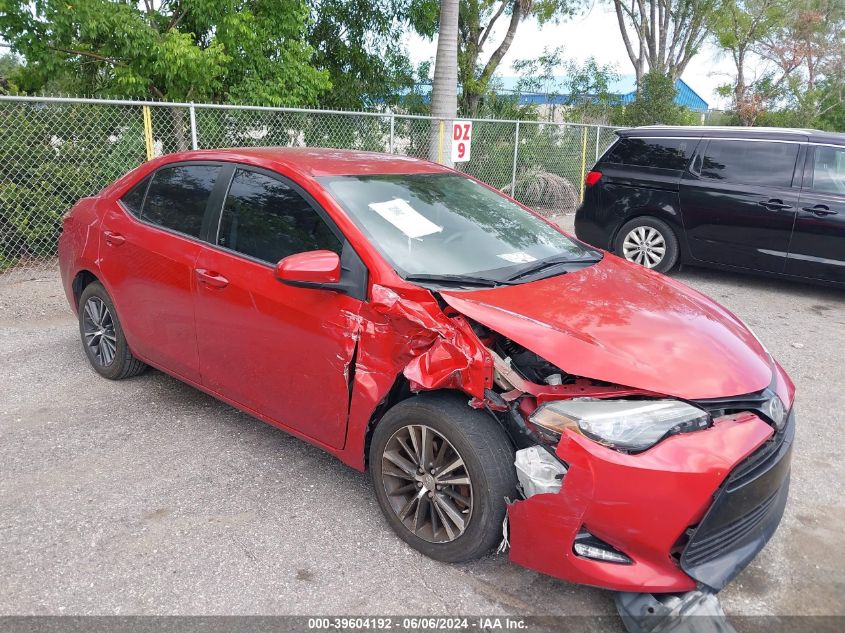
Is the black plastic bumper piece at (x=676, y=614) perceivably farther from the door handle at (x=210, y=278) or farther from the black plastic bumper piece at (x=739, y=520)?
the door handle at (x=210, y=278)

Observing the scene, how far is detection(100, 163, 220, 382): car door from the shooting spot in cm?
383

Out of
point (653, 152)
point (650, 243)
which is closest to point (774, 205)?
point (650, 243)

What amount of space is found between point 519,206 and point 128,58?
23.0 feet


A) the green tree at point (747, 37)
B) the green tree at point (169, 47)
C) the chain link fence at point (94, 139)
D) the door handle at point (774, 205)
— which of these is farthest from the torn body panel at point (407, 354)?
the green tree at point (747, 37)

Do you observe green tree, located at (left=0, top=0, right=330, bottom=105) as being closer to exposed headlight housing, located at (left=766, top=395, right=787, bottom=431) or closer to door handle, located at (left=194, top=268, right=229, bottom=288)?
door handle, located at (left=194, top=268, right=229, bottom=288)

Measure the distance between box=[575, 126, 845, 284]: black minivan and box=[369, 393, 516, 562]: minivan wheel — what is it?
229 inches

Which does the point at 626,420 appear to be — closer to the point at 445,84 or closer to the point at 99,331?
the point at 99,331

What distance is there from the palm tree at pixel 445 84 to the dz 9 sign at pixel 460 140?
3.31 feet

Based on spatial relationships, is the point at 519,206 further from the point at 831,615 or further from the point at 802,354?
the point at 802,354

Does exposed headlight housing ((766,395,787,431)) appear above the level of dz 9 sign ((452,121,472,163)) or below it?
below

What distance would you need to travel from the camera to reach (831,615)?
8.52 feet

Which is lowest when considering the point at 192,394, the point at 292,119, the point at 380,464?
the point at 192,394

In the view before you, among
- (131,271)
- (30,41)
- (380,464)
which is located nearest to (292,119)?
(30,41)

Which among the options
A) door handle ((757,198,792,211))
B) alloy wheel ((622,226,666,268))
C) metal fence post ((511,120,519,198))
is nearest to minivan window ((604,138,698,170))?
alloy wheel ((622,226,666,268))
